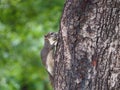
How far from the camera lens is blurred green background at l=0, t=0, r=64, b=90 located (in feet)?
21.6

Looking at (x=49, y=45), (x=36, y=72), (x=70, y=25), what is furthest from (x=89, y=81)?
(x=36, y=72)

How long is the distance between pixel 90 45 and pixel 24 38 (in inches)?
174

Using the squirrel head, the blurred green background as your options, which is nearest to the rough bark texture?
the squirrel head

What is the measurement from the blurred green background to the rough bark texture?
8.48 ft

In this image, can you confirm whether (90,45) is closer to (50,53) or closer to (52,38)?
(50,53)

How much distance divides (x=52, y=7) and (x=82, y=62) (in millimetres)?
3834

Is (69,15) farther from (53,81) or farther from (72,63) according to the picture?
(53,81)

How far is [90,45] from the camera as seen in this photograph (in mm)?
3393

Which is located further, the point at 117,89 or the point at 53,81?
the point at 53,81

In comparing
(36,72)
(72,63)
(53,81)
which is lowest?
(36,72)

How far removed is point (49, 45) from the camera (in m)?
4.34

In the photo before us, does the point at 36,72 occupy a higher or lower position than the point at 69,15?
lower

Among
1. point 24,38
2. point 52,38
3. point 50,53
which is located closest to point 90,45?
point 50,53

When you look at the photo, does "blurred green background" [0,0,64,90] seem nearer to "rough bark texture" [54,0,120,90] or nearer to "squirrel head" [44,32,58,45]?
"squirrel head" [44,32,58,45]
